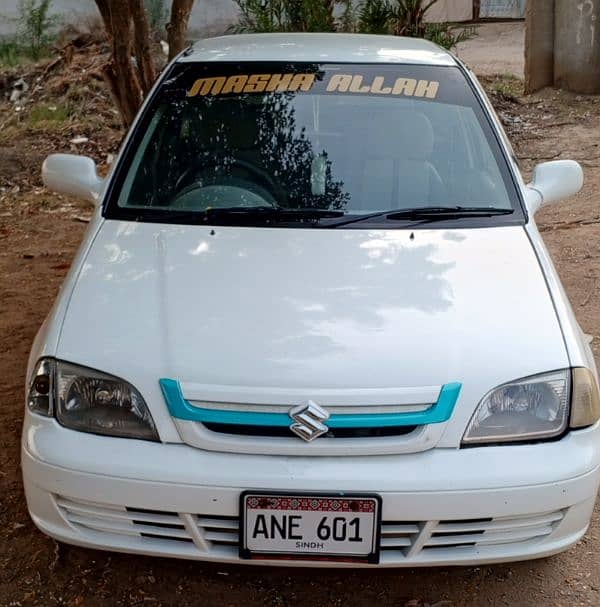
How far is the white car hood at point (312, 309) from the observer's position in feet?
7.55

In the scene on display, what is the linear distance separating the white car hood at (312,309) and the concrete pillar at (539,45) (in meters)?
7.36

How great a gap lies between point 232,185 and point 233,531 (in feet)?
4.79

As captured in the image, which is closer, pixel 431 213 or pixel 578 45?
pixel 431 213

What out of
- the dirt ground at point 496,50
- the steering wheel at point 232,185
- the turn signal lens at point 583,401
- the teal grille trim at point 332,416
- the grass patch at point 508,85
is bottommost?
the dirt ground at point 496,50

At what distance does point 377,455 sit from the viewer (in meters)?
2.24

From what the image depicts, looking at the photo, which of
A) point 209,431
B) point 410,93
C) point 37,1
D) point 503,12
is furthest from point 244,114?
point 503,12

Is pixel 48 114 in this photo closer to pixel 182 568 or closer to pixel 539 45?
pixel 539 45

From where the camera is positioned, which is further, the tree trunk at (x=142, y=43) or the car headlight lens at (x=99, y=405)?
the tree trunk at (x=142, y=43)

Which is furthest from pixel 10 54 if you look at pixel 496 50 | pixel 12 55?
pixel 496 50

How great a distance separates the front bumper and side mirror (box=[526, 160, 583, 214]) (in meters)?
1.29

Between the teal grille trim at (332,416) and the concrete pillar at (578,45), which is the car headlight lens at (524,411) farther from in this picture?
the concrete pillar at (578,45)

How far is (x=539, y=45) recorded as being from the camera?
9602 mm

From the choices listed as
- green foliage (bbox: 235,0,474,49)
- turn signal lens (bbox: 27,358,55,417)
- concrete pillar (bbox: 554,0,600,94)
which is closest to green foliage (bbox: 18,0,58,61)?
green foliage (bbox: 235,0,474,49)

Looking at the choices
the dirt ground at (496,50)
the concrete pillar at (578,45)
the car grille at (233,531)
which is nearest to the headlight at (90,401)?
the car grille at (233,531)
